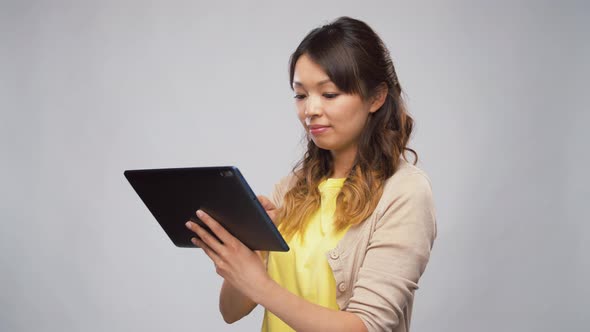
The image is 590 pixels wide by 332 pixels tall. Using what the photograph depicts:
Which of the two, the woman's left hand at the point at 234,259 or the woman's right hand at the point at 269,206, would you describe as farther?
the woman's right hand at the point at 269,206

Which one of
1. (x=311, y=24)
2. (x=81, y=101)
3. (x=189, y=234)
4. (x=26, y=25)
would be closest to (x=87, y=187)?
(x=81, y=101)

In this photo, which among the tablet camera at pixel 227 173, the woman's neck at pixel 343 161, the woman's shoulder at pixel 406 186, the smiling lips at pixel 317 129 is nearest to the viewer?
the tablet camera at pixel 227 173

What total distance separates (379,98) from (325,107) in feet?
0.57

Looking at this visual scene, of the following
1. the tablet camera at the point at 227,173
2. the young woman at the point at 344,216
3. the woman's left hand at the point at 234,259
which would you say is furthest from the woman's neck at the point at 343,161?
the tablet camera at the point at 227,173

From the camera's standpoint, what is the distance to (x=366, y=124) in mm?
1727

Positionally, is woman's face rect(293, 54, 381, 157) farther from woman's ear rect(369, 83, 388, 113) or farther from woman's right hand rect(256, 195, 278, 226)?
woman's right hand rect(256, 195, 278, 226)

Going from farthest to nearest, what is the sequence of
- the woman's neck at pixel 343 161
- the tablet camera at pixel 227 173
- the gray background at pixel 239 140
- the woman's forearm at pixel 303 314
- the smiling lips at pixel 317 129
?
the gray background at pixel 239 140, the woman's neck at pixel 343 161, the smiling lips at pixel 317 129, the woman's forearm at pixel 303 314, the tablet camera at pixel 227 173

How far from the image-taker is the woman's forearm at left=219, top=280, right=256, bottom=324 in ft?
5.87

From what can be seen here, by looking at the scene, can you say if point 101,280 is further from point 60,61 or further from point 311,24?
point 311,24

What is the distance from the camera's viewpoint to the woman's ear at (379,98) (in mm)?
1713

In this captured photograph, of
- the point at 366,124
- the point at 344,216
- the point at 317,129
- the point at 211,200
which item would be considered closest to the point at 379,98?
the point at 366,124

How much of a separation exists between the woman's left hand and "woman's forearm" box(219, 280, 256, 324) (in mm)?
293

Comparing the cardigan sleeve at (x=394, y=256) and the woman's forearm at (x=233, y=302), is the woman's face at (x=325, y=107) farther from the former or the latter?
the woman's forearm at (x=233, y=302)

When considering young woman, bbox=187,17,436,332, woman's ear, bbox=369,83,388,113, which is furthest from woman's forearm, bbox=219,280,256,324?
woman's ear, bbox=369,83,388,113
